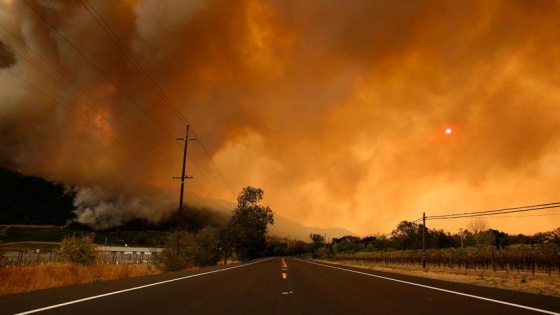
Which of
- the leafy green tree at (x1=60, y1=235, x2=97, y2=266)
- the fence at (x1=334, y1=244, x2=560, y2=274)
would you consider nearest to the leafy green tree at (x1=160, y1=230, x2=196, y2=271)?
the leafy green tree at (x1=60, y1=235, x2=97, y2=266)

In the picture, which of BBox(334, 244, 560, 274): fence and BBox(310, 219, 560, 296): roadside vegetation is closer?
BBox(310, 219, 560, 296): roadside vegetation

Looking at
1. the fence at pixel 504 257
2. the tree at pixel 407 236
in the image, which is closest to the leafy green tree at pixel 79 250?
the fence at pixel 504 257

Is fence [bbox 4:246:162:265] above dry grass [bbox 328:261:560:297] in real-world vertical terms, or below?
below

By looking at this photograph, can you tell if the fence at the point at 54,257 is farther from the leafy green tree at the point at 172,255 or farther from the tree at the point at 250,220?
the tree at the point at 250,220

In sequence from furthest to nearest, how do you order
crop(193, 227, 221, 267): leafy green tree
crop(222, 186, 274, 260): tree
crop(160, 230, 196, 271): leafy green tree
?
1. crop(222, 186, 274, 260): tree
2. crop(193, 227, 221, 267): leafy green tree
3. crop(160, 230, 196, 271): leafy green tree

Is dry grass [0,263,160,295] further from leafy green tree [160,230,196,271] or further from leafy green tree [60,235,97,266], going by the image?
leafy green tree [160,230,196,271]

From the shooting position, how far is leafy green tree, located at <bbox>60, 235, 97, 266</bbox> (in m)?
27.3

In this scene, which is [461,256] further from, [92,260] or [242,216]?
[242,216]

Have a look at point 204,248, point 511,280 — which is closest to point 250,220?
point 204,248

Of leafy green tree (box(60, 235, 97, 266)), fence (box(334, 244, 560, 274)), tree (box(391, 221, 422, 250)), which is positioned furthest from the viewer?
tree (box(391, 221, 422, 250))

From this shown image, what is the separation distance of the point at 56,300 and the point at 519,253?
47816mm

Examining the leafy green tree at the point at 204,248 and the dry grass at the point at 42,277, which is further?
the leafy green tree at the point at 204,248

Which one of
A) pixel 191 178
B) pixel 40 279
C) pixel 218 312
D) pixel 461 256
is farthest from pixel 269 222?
pixel 218 312

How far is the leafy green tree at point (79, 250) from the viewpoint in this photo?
2733 cm
